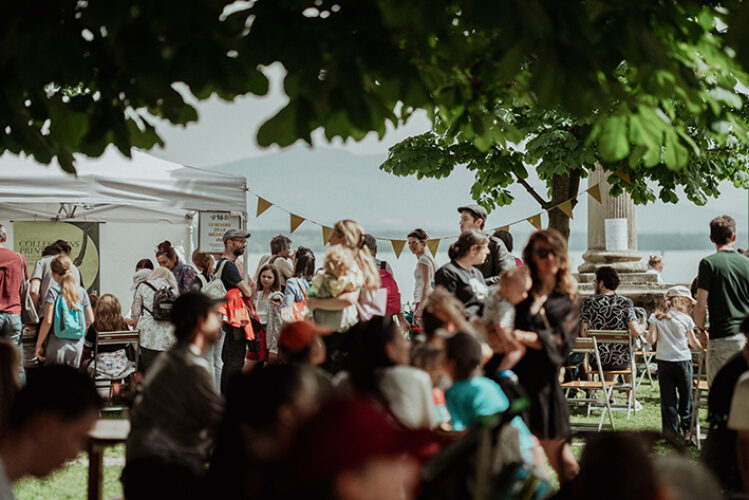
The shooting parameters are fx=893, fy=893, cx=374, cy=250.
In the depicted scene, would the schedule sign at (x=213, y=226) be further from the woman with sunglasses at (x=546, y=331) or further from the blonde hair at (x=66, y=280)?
the woman with sunglasses at (x=546, y=331)

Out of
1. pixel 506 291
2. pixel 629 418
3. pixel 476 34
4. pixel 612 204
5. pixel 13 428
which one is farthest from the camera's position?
pixel 612 204

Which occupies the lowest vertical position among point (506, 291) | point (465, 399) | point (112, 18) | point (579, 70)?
point (465, 399)

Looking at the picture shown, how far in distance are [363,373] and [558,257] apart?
1403 millimetres

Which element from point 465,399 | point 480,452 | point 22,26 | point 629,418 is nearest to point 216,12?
point 22,26

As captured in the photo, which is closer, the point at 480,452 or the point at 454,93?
the point at 480,452

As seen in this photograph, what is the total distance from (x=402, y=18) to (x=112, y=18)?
1.04 meters

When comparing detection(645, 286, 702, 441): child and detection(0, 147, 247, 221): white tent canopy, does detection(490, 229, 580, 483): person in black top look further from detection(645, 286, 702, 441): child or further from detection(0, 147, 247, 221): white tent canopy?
detection(0, 147, 247, 221): white tent canopy

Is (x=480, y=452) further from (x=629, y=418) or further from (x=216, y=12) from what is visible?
(x=629, y=418)

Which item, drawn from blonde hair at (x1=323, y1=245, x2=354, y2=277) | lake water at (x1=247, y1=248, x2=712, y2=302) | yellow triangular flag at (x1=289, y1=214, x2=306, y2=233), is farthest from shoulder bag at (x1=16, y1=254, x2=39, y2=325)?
blonde hair at (x1=323, y1=245, x2=354, y2=277)

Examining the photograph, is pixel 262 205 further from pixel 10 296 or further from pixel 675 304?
pixel 675 304

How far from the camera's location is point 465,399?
4.29 meters

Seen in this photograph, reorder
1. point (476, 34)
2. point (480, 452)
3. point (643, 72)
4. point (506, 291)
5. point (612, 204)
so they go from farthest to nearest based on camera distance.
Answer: point (612, 204) → point (506, 291) → point (476, 34) → point (643, 72) → point (480, 452)

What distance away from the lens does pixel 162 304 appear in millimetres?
9703

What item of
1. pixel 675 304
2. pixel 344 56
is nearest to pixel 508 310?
pixel 344 56
